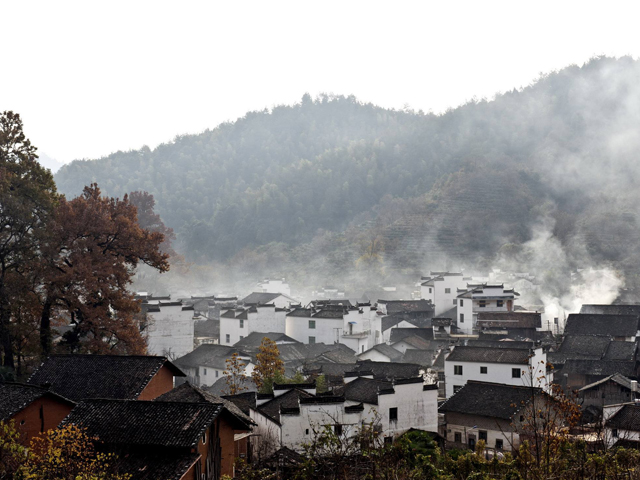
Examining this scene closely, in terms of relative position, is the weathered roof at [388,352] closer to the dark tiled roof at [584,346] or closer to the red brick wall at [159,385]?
the dark tiled roof at [584,346]

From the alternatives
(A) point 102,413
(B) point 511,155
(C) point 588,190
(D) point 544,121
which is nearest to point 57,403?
(A) point 102,413

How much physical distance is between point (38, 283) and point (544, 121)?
251 feet

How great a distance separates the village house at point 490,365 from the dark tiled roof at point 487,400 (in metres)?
2.10

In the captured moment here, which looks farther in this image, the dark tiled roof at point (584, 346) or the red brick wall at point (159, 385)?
the dark tiled roof at point (584, 346)

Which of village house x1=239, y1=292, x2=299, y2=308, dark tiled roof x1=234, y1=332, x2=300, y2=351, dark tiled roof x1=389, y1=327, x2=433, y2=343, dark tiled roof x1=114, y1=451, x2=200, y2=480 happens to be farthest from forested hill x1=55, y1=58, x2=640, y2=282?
dark tiled roof x1=114, y1=451, x2=200, y2=480

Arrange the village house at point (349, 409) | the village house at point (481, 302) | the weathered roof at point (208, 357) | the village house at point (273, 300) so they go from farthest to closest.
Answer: the village house at point (273, 300) → the village house at point (481, 302) → the weathered roof at point (208, 357) → the village house at point (349, 409)

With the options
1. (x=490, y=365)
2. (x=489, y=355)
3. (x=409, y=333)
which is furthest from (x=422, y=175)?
(x=490, y=365)

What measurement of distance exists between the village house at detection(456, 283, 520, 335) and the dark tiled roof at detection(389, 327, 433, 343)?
3.01 m

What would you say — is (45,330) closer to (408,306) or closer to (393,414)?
(393,414)

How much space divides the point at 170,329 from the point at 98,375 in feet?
49.4

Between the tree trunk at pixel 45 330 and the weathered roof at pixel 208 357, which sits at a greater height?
the tree trunk at pixel 45 330

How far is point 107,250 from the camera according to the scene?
1919 centimetres

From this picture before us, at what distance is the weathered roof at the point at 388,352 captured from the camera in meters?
27.9

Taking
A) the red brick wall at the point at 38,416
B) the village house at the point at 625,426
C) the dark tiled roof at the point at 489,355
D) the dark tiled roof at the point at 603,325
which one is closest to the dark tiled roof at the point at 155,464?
the red brick wall at the point at 38,416
